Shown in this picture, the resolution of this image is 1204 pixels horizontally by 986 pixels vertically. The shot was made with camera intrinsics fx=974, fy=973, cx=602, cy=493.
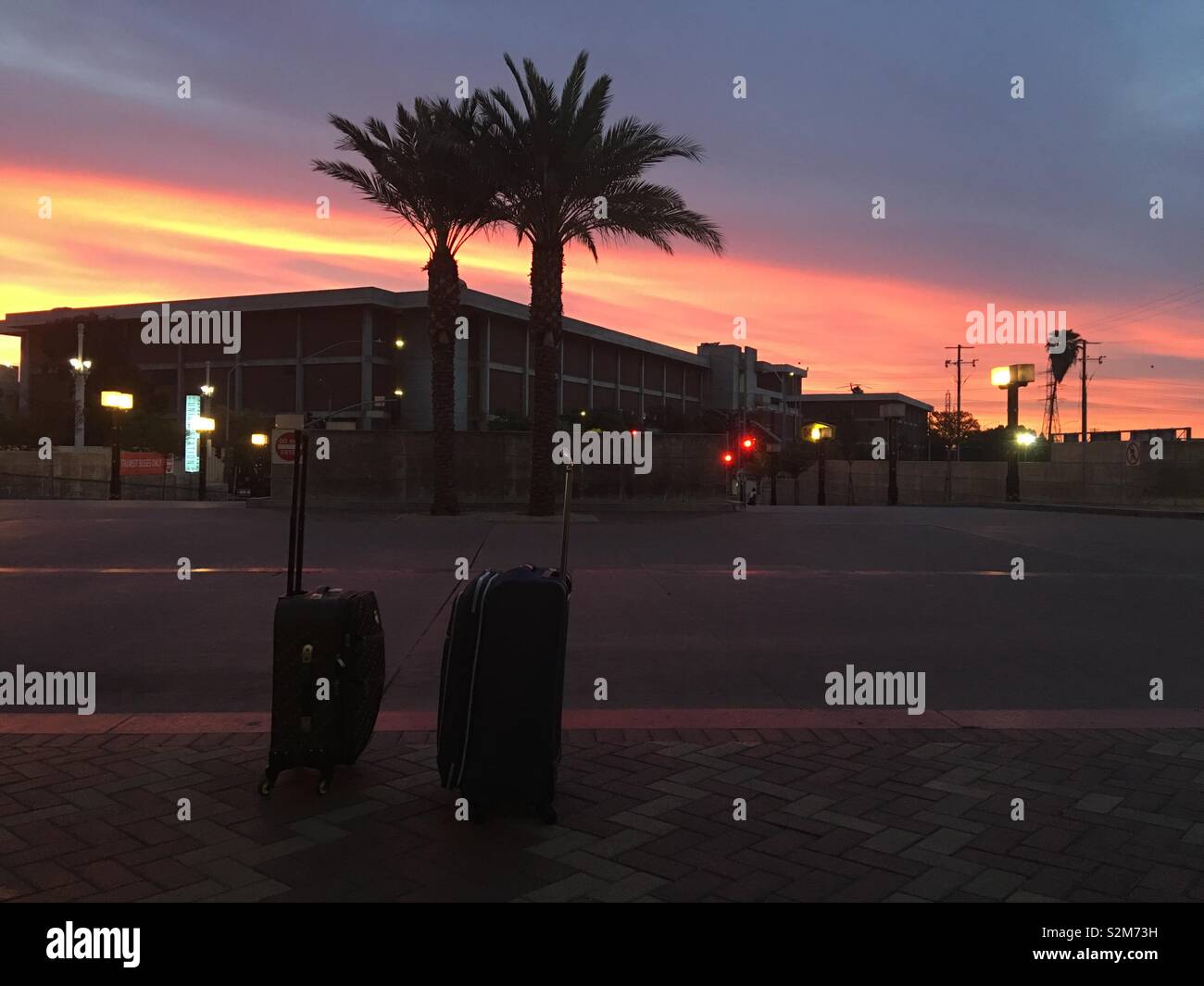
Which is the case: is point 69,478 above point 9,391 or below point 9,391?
below

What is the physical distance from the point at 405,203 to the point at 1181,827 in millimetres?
23752

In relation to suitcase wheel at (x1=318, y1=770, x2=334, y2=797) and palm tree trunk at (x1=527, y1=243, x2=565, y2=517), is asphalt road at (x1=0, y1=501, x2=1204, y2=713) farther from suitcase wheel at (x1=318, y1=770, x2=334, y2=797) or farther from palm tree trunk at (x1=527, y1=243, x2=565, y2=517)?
palm tree trunk at (x1=527, y1=243, x2=565, y2=517)

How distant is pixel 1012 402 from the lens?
40.8 metres

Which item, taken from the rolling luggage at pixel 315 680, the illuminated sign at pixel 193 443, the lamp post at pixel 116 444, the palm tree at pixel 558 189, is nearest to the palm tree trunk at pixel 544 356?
the palm tree at pixel 558 189

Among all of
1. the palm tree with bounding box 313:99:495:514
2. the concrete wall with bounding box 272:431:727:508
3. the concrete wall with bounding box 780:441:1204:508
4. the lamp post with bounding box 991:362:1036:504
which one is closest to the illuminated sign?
the concrete wall with bounding box 272:431:727:508

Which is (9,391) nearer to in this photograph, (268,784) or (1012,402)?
(1012,402)

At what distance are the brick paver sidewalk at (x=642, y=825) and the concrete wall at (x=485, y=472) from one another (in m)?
22.5

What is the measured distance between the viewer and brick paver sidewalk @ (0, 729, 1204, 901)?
11.9 feet

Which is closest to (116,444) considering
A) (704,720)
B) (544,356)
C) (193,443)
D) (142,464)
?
(142,464)

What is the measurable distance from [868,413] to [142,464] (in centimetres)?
9467

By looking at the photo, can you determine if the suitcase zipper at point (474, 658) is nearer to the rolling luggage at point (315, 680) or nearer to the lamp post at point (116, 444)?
the rolling luggage at point (315, 680)

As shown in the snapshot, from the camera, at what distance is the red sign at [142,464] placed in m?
48.8
